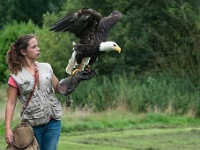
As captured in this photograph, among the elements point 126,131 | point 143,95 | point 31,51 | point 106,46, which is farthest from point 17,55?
point 143,95

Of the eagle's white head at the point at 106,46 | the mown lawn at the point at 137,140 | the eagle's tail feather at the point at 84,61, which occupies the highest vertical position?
the eagle's white head at the point at 106,46

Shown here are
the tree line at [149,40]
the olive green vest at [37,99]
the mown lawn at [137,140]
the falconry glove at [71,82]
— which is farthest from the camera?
the tree line at [149,40]

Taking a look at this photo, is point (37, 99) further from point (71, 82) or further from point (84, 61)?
point (84, 61)

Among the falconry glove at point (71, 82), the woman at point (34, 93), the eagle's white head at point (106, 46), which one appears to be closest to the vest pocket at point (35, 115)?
the woman at point (34, 93)

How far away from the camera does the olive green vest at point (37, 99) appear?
7.08 metres

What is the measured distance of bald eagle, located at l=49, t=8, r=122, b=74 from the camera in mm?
9023

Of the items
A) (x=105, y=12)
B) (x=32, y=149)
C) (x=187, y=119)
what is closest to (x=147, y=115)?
(x=187, y=119)

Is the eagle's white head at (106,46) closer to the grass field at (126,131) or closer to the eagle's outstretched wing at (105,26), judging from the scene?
the eagle's outstretched wing at (105,26)

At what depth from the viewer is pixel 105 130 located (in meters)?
16.6

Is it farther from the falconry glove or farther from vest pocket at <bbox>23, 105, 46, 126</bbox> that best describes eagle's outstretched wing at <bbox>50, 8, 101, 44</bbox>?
vest pocket at <bbox>23, 105, 46, 126</bbox>

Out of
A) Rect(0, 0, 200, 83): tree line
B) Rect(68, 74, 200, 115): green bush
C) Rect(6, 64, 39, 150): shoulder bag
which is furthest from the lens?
Rect(0, 0, 200, 83): tree line

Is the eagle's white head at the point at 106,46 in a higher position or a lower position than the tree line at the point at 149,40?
lower

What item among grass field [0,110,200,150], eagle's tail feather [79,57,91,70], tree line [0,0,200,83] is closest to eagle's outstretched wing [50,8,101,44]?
eagle's tail feather [79,57,91,70]

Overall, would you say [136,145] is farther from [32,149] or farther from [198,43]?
[198,43]
